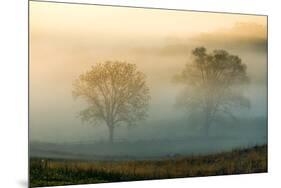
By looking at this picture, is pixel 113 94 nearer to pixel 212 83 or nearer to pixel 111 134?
pixel 111 134

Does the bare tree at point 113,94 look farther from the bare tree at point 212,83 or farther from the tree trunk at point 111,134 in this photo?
the bare tree at point 212,83

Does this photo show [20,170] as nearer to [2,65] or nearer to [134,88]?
[2,65]

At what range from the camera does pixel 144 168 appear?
6598 mm

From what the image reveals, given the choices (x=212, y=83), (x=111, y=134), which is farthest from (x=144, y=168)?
(x=212, y=83)

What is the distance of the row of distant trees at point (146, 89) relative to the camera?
6.38 meters

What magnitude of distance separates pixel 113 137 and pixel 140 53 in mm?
1069

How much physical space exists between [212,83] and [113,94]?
4.40 ft

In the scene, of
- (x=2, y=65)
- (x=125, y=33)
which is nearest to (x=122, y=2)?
(x=125, y=33)

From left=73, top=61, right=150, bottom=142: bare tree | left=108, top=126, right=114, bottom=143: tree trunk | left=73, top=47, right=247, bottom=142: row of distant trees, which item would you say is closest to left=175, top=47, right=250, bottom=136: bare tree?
left=73, top=47, right=247, bottom=142: row of distant trees

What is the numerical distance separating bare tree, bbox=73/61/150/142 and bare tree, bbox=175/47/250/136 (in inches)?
21.3

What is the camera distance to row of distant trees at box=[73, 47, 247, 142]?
20.9 feet

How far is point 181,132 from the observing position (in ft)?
22.1

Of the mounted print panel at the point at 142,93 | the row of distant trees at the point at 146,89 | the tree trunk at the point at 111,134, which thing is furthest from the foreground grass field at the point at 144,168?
the row of distant trees at the point at 146,89

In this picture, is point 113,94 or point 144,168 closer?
point 113,94
